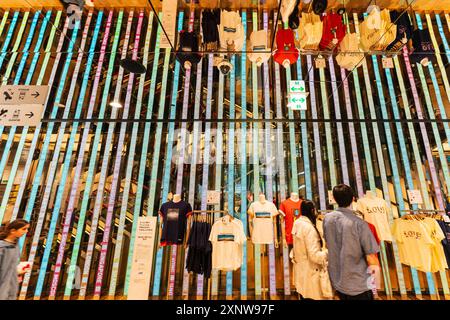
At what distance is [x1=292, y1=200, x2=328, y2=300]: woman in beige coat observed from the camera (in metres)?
2.35

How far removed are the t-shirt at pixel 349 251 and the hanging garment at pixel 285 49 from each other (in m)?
2.43

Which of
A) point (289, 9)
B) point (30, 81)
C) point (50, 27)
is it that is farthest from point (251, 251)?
point (50, 27)

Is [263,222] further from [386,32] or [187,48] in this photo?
[386,32]

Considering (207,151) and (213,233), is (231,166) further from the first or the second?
(213,233)

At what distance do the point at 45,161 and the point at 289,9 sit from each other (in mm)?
4862

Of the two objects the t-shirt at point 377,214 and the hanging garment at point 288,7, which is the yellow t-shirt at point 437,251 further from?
the hanging garment at point 288,7

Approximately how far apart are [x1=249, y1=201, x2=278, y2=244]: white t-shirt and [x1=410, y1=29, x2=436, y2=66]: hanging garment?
3190 millimetres

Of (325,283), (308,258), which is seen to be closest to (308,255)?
(308,258)

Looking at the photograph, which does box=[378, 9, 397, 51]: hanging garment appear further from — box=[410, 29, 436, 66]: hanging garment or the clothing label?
the clothing label

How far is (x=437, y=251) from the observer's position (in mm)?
3291

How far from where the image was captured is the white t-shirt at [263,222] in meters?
3.63

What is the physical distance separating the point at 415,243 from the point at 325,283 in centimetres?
180

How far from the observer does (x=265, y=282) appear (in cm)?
408

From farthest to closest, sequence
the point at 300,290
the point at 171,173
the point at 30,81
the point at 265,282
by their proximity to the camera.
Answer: the point at 30,81 < the point at 171,173 < the point at 265,282 < the point at 300,290
